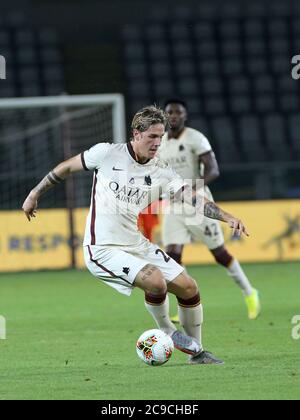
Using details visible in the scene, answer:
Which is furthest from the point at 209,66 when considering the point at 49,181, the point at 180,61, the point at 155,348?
the point at 155,348

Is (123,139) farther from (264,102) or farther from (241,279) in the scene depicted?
(264,102)

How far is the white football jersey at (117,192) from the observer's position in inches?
299

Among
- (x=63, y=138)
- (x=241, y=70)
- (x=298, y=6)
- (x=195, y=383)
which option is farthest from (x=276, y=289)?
(x=298, y=6)

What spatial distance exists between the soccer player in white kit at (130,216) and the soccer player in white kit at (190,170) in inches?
130

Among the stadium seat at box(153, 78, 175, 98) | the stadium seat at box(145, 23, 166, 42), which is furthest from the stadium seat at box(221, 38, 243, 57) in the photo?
the stadium seat at box(153, 78, 175, 98)

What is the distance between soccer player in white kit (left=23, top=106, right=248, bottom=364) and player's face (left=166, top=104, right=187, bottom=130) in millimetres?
3180

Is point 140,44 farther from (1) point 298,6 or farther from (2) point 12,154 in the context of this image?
(2) point 12,154

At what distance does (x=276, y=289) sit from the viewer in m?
13.7

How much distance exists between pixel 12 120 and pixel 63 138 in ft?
6.43

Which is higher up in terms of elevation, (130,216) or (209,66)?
(209,66)

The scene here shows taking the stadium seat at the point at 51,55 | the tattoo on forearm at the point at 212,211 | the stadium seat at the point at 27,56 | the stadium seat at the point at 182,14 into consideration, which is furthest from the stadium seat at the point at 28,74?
the tattoo on forearm at the point at 212,211

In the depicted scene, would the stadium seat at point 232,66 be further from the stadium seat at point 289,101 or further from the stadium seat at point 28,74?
the stadium seat at point 28,74

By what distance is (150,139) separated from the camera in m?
7.41

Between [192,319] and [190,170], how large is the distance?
3687mm
